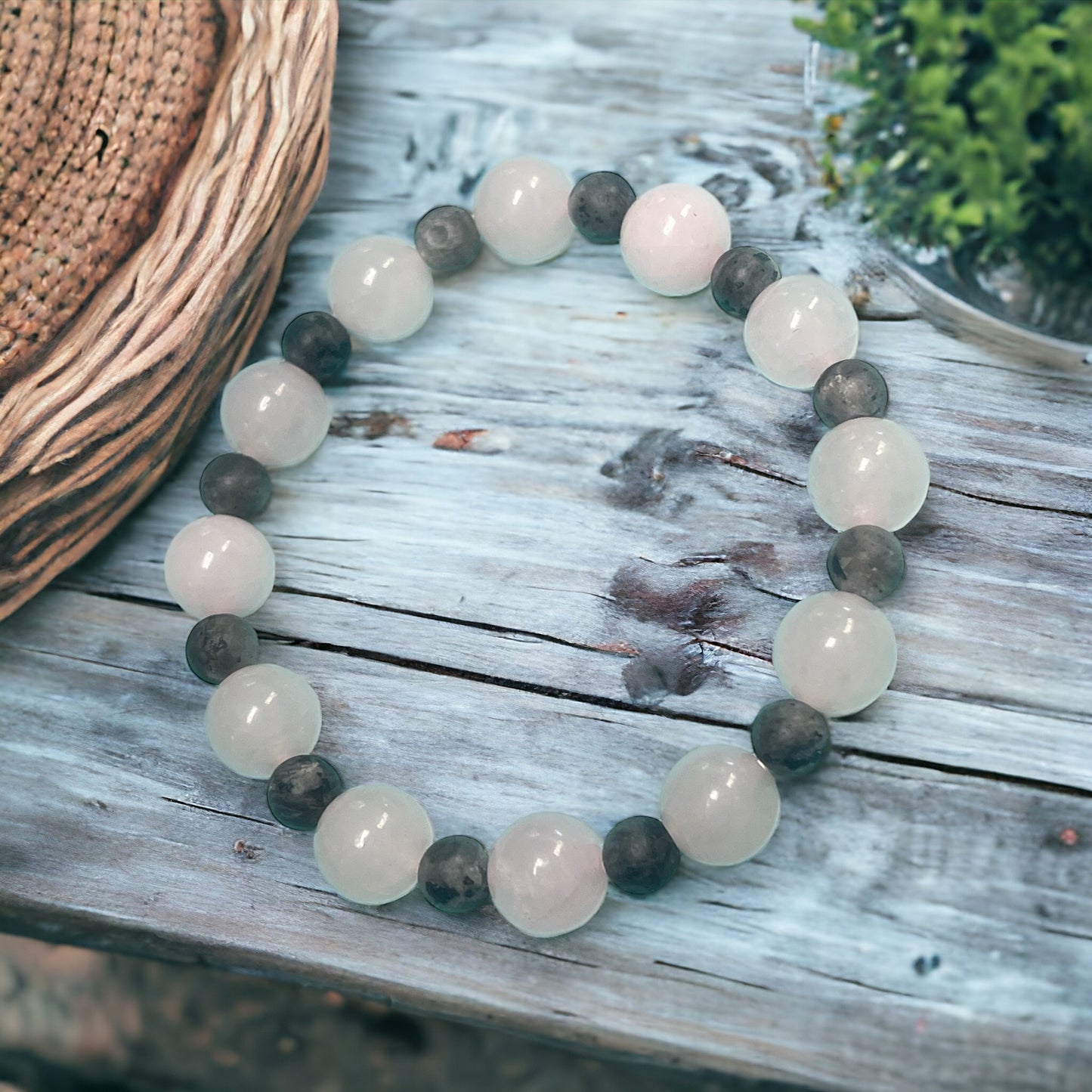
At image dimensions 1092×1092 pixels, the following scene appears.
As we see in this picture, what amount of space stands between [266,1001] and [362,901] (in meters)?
0.65

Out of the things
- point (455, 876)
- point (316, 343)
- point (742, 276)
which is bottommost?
point (455, 876)

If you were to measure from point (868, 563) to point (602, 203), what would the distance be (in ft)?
1.63

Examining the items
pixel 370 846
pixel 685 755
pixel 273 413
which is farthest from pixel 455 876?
pixel 273 413

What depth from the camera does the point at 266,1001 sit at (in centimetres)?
150

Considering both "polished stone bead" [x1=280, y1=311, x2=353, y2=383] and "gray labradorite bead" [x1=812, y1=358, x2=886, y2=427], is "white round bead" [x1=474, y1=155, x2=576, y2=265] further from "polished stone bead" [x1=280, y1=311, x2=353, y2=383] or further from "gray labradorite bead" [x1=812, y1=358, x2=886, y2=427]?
"gray labradorite bead" [x1=812, y1=358, x2=886, y2=427]

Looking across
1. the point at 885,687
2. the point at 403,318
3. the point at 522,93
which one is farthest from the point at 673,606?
the point at 522,93

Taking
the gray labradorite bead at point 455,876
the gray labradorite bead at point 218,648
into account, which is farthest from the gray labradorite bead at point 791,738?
the gray labradorite bead at point 218,648

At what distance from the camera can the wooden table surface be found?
0.92 metres

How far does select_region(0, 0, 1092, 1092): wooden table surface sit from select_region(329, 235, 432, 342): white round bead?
45 mm

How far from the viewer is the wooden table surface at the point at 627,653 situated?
3.02 ft

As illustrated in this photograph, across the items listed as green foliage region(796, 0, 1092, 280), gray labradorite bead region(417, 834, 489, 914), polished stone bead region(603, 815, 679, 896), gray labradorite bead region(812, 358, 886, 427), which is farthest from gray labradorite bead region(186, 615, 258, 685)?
green foliage region(796, 0, 1092, 280)

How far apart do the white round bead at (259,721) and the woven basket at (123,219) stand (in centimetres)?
25

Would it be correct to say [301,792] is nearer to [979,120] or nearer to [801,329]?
[801,329]

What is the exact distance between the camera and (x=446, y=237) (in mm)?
1230
